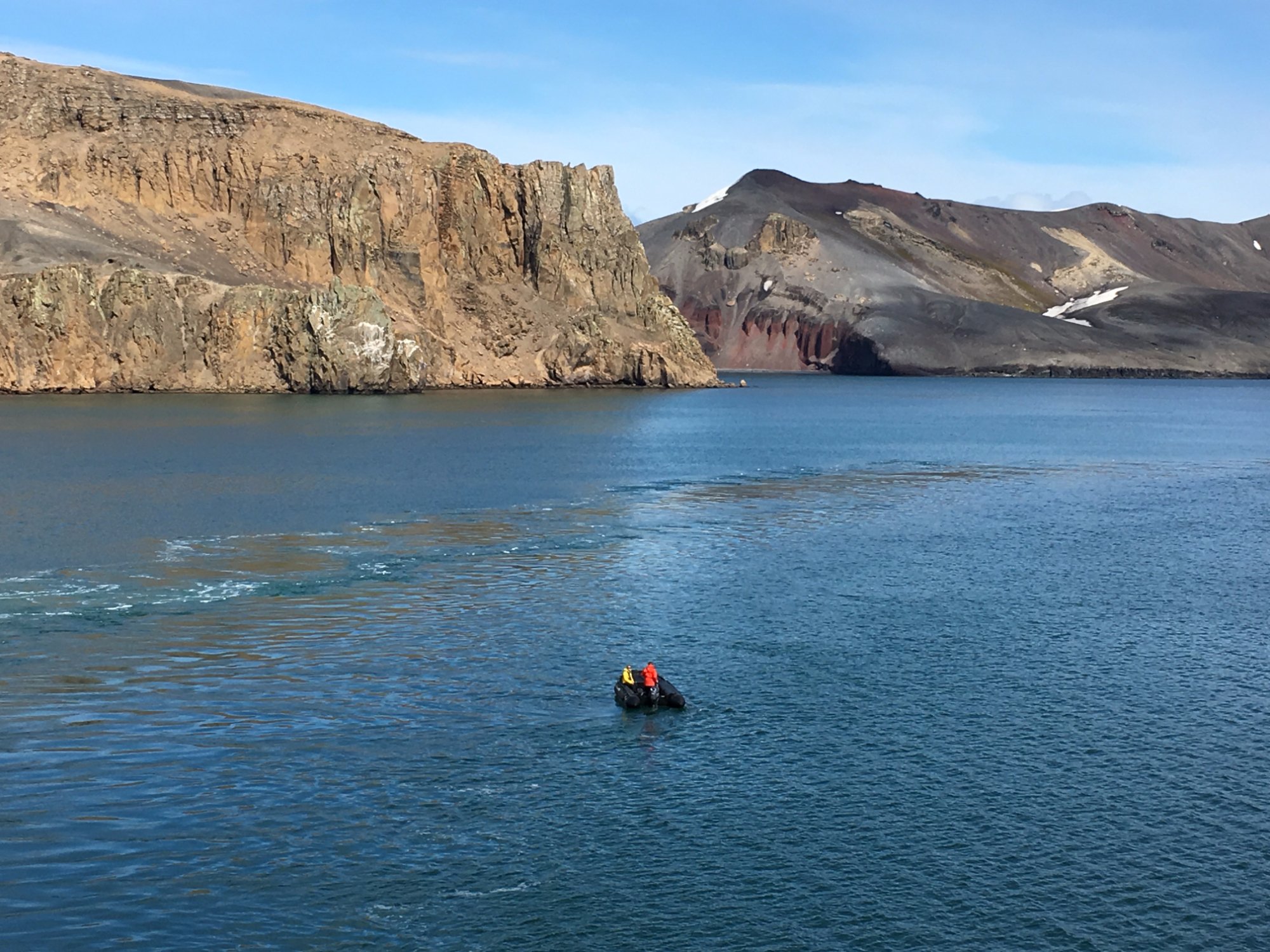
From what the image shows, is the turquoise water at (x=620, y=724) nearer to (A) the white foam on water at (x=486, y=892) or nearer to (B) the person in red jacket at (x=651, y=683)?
(A) the white foam on water at (x=486, y=892)

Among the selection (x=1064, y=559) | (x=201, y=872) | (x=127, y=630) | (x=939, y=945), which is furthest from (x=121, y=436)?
(x=939, y=945)

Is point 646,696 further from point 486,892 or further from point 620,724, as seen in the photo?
point 486,892

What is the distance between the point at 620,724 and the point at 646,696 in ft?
4.13

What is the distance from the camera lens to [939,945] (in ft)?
84.4

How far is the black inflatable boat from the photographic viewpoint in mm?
39188

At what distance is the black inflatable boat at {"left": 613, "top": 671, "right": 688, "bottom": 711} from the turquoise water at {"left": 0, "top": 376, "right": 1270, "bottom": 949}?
26.3 inches

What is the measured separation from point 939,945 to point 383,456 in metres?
85.0

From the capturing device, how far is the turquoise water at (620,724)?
2727 centimetres

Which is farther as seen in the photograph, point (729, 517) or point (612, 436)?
point (612, 436)

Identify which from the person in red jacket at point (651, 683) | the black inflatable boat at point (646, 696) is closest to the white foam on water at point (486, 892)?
the black inflatable boat at point (646, 696)

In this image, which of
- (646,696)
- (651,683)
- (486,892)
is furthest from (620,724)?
(486,892)

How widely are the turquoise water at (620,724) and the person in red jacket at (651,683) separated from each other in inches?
40.9

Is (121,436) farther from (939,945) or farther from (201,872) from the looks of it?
(939,945)

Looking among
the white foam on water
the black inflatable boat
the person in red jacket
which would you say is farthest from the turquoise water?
the person in red jacket
